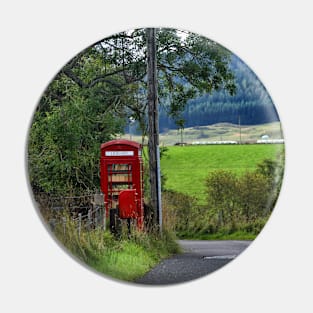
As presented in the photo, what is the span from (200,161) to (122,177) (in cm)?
70

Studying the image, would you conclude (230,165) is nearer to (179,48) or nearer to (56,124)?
(179,48)

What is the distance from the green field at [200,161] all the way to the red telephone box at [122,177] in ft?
0.82

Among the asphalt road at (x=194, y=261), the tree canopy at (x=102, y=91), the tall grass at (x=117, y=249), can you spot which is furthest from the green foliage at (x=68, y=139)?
the asphalt road at (x=194, y=261)

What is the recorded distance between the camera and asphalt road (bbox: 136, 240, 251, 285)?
5781 millimetres

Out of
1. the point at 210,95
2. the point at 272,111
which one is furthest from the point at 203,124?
the point at 272,111

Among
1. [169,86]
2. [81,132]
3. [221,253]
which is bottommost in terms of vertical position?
[221,253]

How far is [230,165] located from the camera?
5.78 metres

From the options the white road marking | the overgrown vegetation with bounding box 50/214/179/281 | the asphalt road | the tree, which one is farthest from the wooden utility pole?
the white road marking

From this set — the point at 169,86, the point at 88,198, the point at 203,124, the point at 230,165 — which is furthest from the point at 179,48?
the point at 88,198

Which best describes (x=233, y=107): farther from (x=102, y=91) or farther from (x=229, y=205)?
(x=102, y=91)

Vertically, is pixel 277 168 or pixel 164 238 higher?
pixel 277 168

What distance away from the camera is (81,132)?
226 inches

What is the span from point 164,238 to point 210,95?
4.36 ft

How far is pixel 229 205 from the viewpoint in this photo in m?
5.84
